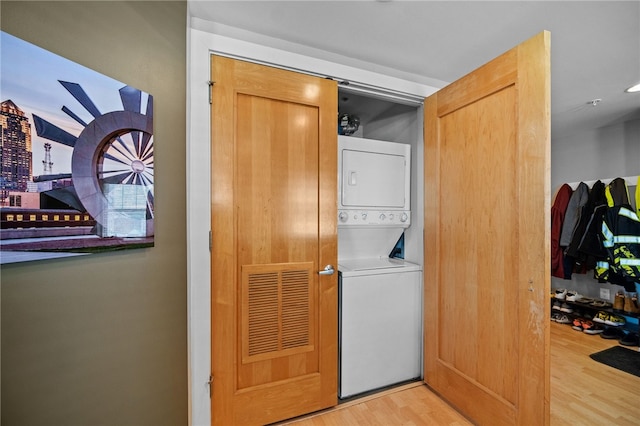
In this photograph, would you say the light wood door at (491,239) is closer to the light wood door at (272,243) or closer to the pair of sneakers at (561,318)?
the light wood door at (272,243)

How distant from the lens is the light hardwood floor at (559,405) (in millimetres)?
1781

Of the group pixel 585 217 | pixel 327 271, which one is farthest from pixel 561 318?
pixel 327 271

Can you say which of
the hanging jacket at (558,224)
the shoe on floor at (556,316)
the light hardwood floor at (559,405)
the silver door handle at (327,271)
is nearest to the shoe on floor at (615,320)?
the shoe on floor at (556,316)

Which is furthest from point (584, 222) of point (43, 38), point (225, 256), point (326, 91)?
point (43, 38)

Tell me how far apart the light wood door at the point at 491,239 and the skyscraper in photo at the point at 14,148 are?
6.55ft

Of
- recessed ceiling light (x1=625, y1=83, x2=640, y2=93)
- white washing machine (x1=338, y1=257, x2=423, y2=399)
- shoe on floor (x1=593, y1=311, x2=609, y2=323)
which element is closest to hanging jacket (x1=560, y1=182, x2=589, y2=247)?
shoe on floor (x1=593, y1=311, x2=609, y2=323)

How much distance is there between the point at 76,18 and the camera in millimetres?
980

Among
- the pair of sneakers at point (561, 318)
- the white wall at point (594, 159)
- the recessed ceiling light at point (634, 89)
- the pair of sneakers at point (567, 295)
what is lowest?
the pair of sneakers at point (561, 318)

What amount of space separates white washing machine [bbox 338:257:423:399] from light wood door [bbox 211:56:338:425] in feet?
0.44

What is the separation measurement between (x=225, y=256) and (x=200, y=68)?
3.49 ft

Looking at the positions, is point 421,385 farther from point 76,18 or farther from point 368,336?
point 76,18

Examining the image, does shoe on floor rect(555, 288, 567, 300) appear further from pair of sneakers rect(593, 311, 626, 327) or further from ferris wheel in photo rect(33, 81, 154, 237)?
ferris wheel in photo rect(33, 81, 154, 237)

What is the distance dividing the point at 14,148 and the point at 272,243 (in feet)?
3.76

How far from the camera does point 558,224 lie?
3592mm
